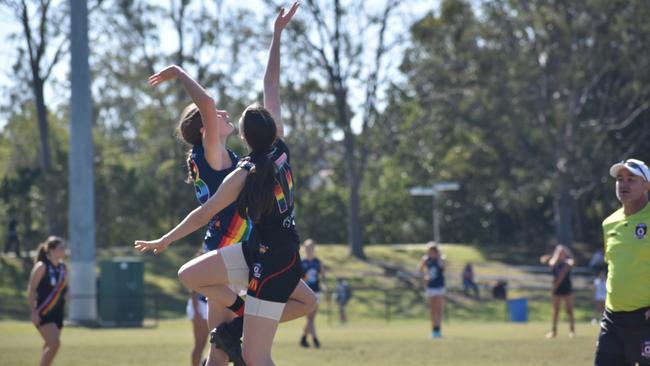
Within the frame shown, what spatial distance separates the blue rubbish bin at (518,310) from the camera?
1458 inches

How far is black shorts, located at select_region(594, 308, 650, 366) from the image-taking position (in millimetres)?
8242

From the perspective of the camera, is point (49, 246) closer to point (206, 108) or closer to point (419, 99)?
point (206, 108)

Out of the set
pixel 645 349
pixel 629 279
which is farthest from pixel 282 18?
pixel 645 349

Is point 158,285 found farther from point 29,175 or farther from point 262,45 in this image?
point 262,45

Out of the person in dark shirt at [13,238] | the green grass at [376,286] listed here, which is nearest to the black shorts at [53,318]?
the green grass at [376,286]

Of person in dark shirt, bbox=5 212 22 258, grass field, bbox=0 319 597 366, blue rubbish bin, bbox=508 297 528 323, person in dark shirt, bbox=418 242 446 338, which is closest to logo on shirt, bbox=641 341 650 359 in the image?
grass field, bbox=0 319 597 366

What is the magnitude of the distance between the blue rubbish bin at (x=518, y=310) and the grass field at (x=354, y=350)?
9.71 m

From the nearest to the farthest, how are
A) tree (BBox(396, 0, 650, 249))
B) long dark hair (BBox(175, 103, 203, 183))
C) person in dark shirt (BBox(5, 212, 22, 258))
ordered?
long dark hair (BBox(175, 103, 203, 183))
person in dark shirt (BBox(5, 212, 22, 258))
tree (BBox(396, 0, 650, 249))

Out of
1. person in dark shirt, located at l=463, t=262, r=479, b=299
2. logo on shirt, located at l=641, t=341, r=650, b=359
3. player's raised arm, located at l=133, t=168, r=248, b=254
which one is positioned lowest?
person in dark shirt, located at l=463, t=262, r=479, b=299

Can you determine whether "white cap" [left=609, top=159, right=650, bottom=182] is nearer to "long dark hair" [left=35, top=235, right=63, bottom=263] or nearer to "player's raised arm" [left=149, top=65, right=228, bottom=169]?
"player's raised arm" [left=149, top=65, right=228, bottom=169]

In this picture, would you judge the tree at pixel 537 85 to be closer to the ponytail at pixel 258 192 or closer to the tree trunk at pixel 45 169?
the tree trunk at pixel 45 169

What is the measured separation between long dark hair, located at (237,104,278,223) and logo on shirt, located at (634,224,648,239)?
2.91 m

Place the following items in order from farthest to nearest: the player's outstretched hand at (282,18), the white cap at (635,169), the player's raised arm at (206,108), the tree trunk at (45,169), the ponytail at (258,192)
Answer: the tree trunk at (45,169)
the player's outstretched hand at (282,18)
the white cap at (635,169)
the player's raised arm at (206,108)
the ponytail at (258,192)

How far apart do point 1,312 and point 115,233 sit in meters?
15.4
